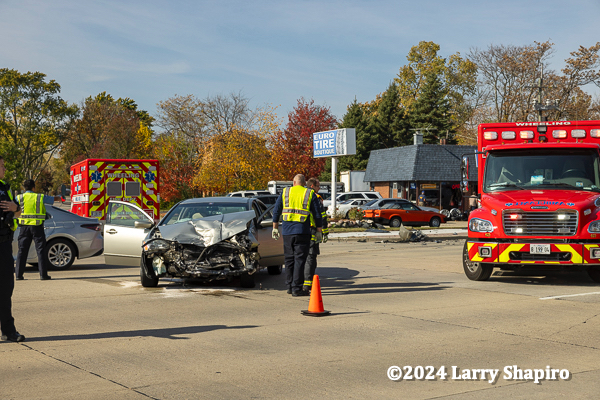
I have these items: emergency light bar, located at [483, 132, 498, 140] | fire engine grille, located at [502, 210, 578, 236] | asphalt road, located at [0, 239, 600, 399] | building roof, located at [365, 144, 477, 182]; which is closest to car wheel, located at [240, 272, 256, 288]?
asphalt road, located at [0, 239, 600, 399]

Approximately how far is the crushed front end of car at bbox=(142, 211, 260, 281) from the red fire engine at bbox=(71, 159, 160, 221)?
377 inches

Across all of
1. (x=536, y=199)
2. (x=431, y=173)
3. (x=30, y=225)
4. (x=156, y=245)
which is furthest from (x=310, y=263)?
(x=431, y=173)

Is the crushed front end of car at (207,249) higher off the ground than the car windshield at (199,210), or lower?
lower

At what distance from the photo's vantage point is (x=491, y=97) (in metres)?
52.9

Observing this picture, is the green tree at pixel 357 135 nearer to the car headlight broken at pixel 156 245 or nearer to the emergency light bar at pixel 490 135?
the emergency light bar at pixel 490 135

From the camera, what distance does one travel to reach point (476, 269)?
12320 mm

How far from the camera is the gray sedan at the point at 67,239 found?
581 inches

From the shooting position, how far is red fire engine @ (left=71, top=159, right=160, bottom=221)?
66.1 ft

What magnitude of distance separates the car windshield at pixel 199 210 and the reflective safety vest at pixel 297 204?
1.69m

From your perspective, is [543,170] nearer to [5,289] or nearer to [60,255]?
[5,289]

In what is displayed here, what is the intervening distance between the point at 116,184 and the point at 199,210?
29.7 ft

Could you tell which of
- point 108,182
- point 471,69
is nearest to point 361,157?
point 471,69

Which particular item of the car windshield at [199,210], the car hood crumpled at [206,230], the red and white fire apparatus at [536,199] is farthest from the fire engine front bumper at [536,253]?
the car windshield at [199,210]

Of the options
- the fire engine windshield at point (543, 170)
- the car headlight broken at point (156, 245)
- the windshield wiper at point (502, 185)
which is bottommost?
the car headlight broken at point (156, 245)
